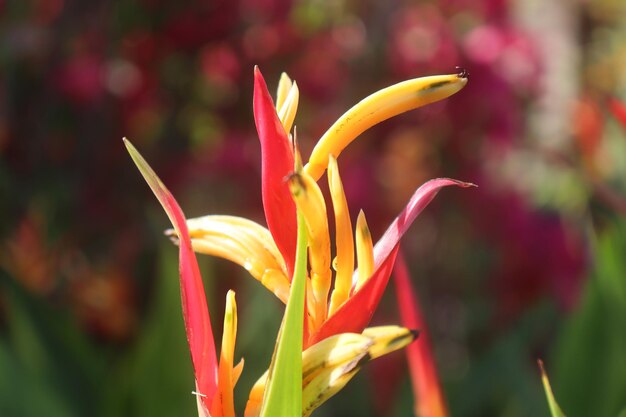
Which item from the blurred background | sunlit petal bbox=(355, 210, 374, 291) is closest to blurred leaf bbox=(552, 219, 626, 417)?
the blurred background

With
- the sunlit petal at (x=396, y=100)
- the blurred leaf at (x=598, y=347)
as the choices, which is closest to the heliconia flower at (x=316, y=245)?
the sunlit petal at (x=396, y=100)

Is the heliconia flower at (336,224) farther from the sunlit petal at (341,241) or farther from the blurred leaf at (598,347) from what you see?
the blurred leaf at (598,347)

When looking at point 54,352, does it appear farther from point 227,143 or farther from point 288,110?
point 288,110

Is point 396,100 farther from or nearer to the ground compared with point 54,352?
farther from the ground

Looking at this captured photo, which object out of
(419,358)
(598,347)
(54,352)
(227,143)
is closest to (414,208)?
(419,358)

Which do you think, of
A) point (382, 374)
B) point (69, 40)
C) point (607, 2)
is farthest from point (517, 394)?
point (607, 2)

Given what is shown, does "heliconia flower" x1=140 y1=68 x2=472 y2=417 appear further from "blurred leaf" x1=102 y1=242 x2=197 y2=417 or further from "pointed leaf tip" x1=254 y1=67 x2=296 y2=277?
"blurred leaf" x1=102 y1=242 x2=197 y2=417

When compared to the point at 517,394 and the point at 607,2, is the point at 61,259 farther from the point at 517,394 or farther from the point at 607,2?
the point at 607,2
